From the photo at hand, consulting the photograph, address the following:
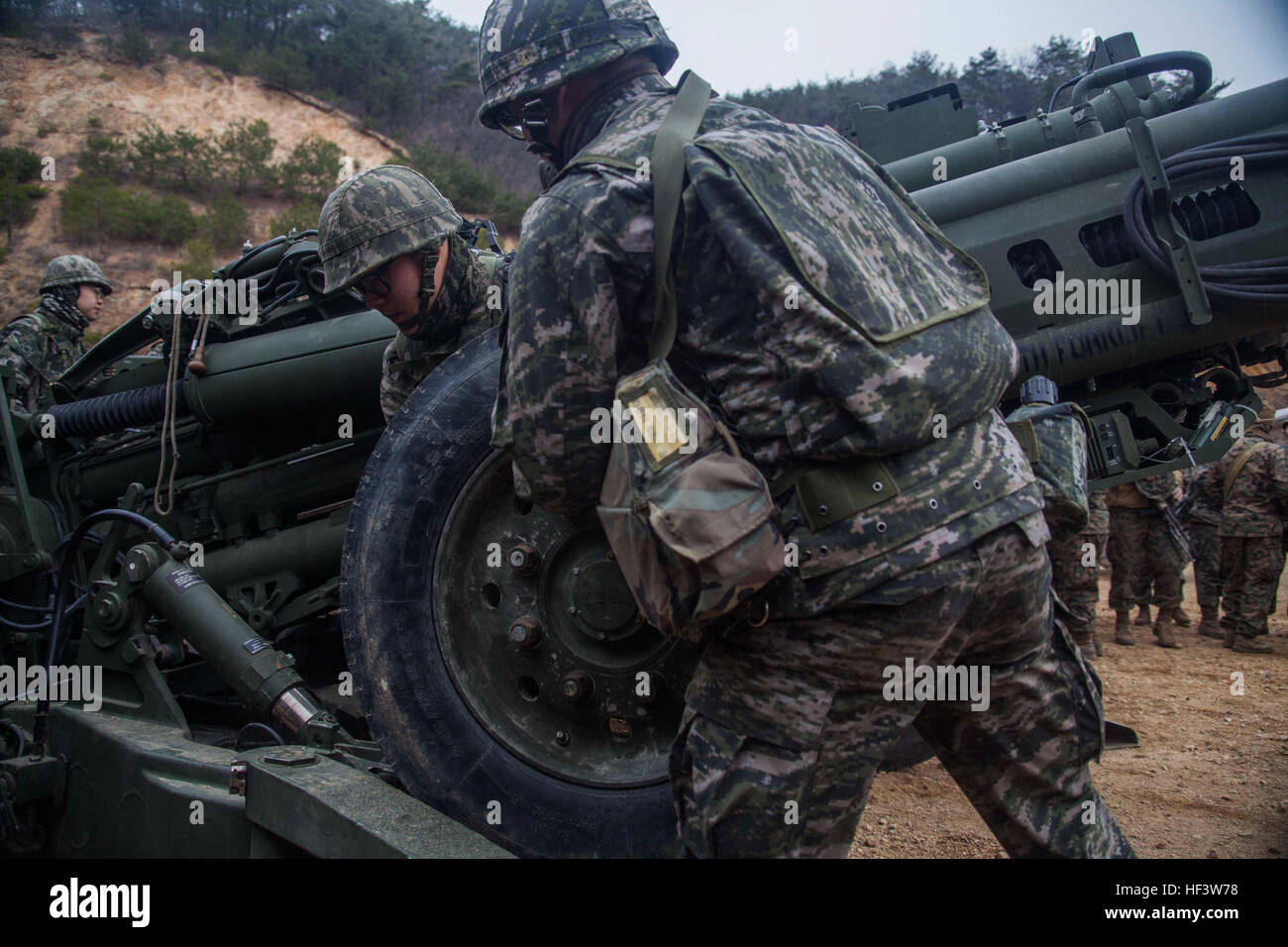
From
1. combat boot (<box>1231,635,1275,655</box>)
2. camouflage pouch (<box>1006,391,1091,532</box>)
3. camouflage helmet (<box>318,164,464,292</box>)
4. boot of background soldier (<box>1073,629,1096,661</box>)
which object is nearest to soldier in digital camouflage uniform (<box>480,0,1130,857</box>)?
camouflage pouch (<box>1006,391,1091,532</box>)

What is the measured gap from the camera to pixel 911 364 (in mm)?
1654

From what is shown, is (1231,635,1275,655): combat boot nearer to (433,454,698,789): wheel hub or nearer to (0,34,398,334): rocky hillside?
(433,454,698,789): wheel hub

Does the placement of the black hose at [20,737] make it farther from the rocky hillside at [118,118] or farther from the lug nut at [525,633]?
the rocky hillside at [118,118]

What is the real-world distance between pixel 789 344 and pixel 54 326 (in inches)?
264

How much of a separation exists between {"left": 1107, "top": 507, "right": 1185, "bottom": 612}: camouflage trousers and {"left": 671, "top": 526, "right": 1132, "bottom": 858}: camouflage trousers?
7.26 metres

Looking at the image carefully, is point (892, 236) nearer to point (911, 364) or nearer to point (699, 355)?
point (911, 364)

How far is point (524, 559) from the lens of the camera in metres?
2.48

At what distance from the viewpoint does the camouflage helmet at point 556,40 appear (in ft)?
6.37

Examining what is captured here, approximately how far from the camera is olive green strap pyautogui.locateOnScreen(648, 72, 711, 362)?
5.49 ft

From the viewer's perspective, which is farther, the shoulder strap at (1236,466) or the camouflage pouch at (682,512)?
the shoulder strap at (1236,466)

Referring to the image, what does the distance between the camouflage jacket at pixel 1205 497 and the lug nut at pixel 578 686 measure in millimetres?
7837

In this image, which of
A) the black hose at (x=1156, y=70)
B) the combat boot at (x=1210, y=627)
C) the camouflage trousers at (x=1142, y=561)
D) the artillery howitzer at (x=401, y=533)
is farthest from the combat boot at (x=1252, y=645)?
the black hose at (x=1156, y=70)
